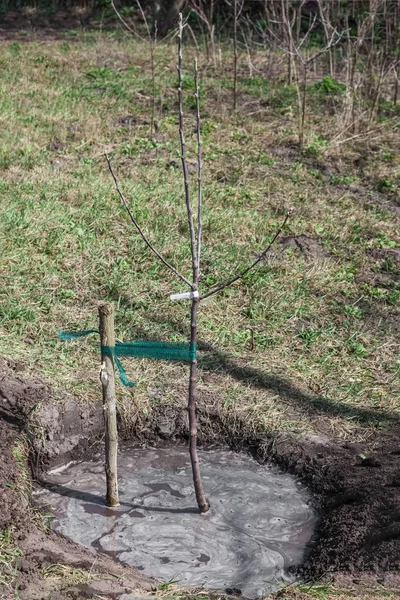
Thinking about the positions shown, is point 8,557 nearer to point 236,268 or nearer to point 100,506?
point 100,506

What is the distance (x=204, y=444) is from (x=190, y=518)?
0.75 meters

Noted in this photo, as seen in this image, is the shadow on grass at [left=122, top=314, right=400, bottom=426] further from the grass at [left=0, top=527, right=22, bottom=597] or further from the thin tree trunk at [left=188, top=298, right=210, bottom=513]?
the grass at [left=0, top=527, right=22, bottom=597]

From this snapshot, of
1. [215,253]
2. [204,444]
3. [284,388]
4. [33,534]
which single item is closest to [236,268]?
[215,253]

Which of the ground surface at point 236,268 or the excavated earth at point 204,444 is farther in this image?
the ground surface at point 236,268

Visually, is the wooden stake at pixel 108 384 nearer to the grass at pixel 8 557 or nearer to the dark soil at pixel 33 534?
the dark soil at pixel 33 534

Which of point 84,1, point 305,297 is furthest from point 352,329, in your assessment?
point 84,1

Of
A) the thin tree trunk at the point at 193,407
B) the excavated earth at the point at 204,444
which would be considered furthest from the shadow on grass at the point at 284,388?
the thin tree trunk at the point at 193,407

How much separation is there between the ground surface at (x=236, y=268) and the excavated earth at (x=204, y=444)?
2cm

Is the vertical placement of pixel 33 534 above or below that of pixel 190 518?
above

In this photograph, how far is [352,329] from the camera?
21.0 ft

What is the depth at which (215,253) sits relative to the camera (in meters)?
7.14

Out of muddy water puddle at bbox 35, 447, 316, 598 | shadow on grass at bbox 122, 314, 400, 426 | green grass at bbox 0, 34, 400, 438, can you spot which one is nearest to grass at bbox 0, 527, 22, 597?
muddy water puddle at bbox 35, 447, 316, 598

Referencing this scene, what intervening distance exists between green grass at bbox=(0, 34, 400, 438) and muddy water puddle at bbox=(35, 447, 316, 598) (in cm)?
38

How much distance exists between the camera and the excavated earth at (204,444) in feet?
13.0
